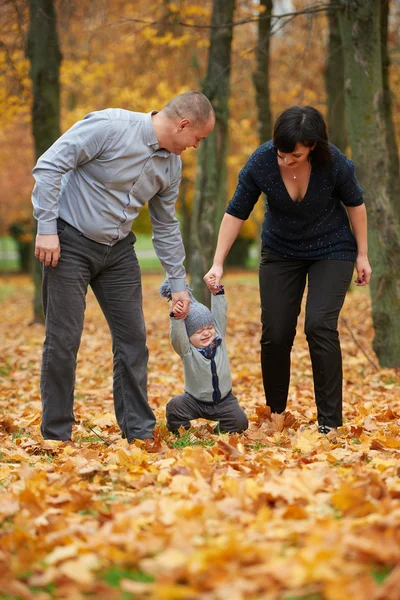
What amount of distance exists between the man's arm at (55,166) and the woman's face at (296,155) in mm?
1041

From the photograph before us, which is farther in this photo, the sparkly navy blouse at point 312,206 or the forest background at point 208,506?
the sparkly navy blouse at point 312,206

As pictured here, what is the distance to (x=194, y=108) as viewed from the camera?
174 inches

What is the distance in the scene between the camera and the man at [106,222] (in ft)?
14.6

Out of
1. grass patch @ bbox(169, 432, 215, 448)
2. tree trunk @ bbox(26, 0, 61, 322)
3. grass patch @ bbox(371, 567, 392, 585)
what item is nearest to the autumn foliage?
tree trunk @ bbox(26, 0, 61, 322)

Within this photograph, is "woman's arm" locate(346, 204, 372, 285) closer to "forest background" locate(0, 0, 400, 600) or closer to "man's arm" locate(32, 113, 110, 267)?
"forest background" locate(0, 0, 400, 600)

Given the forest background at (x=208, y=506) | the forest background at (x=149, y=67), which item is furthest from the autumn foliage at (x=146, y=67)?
the forest background at (x=208, y=506)

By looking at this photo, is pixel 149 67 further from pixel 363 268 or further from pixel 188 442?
pixel 188 442

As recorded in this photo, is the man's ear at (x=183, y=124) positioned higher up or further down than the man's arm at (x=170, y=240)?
higher up

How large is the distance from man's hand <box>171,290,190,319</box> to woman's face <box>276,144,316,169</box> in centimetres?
104

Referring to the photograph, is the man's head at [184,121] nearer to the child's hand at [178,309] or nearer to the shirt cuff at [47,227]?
the shirt cuff at [47,227]

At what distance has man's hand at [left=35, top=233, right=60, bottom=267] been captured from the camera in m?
4.44

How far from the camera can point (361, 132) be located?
7.32 meters

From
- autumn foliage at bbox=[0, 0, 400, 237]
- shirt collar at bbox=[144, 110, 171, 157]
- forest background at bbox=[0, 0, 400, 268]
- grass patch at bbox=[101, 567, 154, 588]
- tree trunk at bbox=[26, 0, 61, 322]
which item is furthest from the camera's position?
autumn foliage at bbox=[0, 0, 400, 237]

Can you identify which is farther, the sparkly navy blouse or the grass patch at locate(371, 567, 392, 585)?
the sparkly navy blouse
